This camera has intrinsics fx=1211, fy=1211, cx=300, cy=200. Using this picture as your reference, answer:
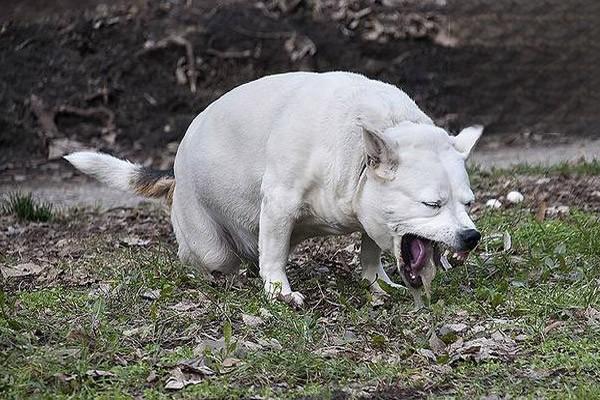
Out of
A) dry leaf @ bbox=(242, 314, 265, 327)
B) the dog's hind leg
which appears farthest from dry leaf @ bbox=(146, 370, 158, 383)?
the dog's hind leg

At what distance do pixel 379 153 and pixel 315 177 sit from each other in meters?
0.46

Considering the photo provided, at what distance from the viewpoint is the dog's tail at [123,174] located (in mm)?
6773

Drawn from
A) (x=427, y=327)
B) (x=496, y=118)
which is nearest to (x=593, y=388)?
(x=427, y=327)

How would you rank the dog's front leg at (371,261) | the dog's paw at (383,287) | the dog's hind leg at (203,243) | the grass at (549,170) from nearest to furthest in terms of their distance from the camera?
the dog's paw at (383,287)
the dog's front leg at (371,261)
the dog's hind leg at (203,243)
the grass at (549,170)

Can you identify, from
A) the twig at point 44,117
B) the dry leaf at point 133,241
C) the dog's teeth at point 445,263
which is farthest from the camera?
the twig at point 44,117

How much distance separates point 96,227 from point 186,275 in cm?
248

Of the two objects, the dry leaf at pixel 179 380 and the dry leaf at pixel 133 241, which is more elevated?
the dry leaf at pixel 179 380

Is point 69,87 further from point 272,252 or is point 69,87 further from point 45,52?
point 272,252

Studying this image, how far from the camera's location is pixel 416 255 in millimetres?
5383

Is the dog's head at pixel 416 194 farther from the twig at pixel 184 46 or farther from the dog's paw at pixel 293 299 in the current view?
the twig at pixel 184 46

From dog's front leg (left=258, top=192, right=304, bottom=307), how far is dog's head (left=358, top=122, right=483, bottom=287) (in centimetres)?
41

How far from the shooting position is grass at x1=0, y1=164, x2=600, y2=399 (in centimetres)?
446

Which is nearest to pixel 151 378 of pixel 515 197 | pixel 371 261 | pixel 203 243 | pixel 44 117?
pixel 371 261

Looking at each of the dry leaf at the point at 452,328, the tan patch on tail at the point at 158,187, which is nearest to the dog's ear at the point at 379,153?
the dry leaf at the point at 452,328
